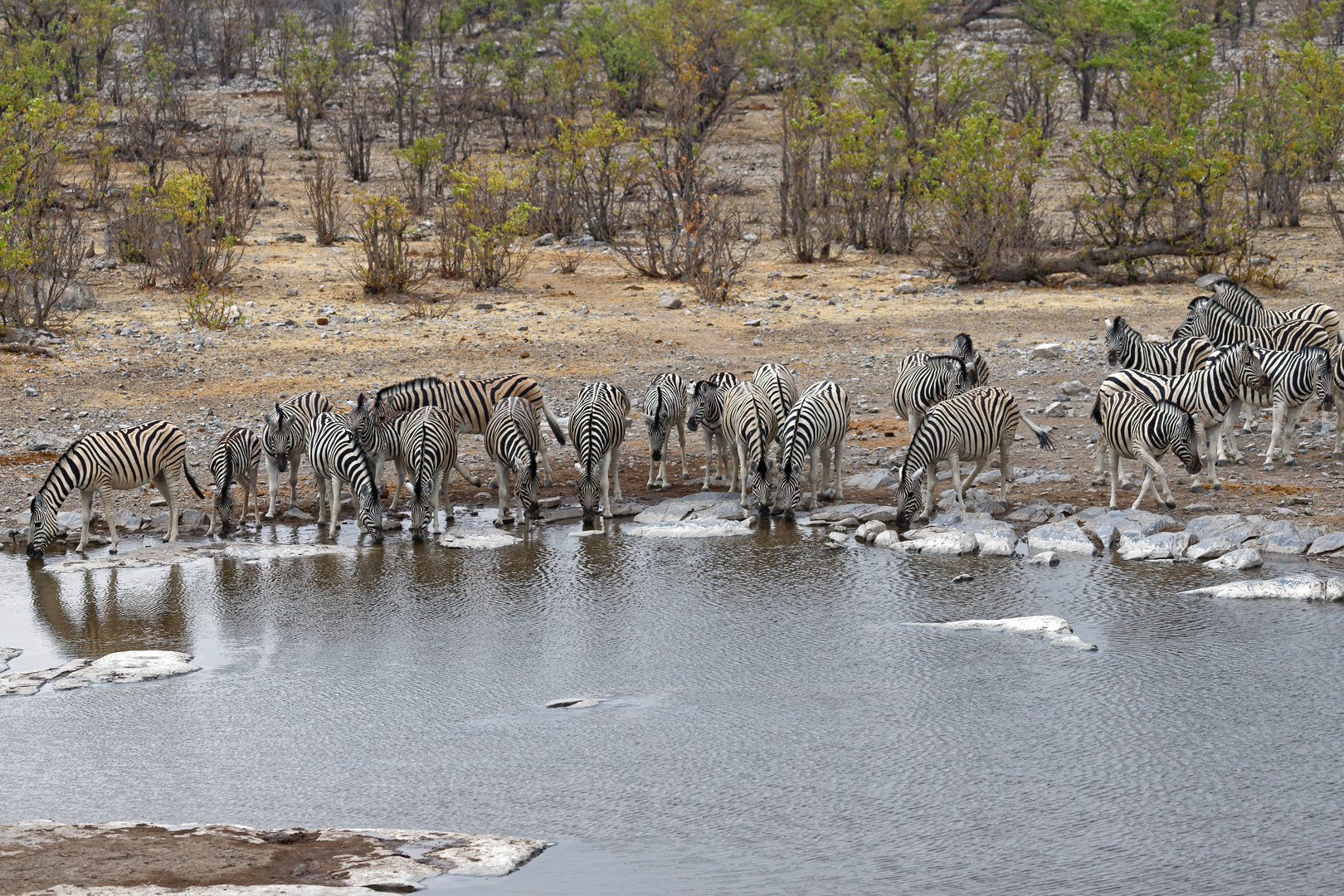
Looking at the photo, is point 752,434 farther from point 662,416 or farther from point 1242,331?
point 1242,331

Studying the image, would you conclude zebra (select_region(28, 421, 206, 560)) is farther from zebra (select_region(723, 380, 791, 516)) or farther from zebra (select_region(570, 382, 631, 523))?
zebra (select_region(723, 380, 791, 516))

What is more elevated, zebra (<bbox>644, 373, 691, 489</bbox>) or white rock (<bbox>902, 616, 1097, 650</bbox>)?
zebra (<bbox>644, 373, 691, 489</bbox>)

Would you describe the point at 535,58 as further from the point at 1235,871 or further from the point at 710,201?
the point at 1235,871

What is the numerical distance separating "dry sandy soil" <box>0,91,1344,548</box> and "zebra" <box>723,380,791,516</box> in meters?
0.92

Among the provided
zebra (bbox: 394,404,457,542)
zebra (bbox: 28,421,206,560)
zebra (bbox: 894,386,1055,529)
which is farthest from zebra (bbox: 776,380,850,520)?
zebra (bbox: 28,421,206,560)

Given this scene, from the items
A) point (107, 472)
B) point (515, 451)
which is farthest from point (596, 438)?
point (107, 472)

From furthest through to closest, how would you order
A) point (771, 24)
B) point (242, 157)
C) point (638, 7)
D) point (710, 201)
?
point (638, 7)
point (771, 24)
point (242, 157)
point (710, 201)

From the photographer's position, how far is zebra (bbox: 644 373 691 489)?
39.7 ft

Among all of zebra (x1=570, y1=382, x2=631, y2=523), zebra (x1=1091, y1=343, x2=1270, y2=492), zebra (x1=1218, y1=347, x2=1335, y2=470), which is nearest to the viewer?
zebra (x1=570, y1=382, x2=631, y2=523)

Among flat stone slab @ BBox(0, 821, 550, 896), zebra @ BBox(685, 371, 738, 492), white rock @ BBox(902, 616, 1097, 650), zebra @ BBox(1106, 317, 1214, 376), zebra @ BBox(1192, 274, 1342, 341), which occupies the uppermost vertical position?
zebra @ BBox(1192, 274, 1342, 341)

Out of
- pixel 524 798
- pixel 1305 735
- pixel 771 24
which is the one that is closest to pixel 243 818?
pixel 524 798

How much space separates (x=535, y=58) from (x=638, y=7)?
4.50 m

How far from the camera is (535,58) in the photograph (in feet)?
125

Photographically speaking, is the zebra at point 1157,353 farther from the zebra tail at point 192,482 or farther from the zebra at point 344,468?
the zebra tail at point 192,482
